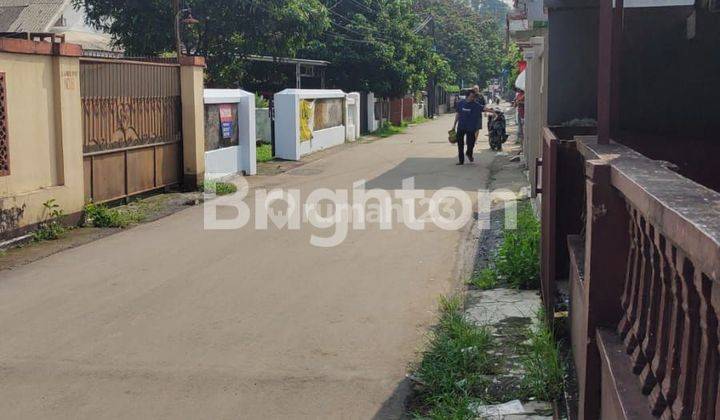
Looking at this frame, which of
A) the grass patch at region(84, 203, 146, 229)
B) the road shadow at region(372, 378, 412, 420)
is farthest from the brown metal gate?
the road shadow at region(372, 378, 412, 420)

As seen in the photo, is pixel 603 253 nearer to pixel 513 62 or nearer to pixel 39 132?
pixel 39 132

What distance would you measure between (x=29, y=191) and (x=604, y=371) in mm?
8797

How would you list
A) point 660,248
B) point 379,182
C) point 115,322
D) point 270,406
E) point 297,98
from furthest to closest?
point 297,98 < point 379,182 < point 115,322 < point 270,406 < point 660,248

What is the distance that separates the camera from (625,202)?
3373 mm

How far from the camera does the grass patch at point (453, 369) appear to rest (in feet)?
16.9

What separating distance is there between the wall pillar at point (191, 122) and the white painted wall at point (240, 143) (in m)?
1.28

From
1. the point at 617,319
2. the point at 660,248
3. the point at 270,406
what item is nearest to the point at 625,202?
the point at 617,319

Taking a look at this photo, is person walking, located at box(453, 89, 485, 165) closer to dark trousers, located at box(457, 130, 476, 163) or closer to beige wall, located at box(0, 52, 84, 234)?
dark trousers, located at box(457, 130, 476, 163)

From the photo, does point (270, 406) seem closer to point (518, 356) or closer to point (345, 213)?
point (518, 356)

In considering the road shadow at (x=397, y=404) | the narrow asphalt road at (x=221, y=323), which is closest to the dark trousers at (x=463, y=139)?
the narrow asphalt road at (x=221, y=323)

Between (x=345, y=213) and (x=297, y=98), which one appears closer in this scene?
(x=345, y=213)

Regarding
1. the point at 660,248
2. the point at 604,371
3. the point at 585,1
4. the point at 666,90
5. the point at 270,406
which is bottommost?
the point at 270,406

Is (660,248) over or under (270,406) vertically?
over

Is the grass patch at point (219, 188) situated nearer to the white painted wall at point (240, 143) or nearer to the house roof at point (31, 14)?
the white painted wall at point (240, 143)
